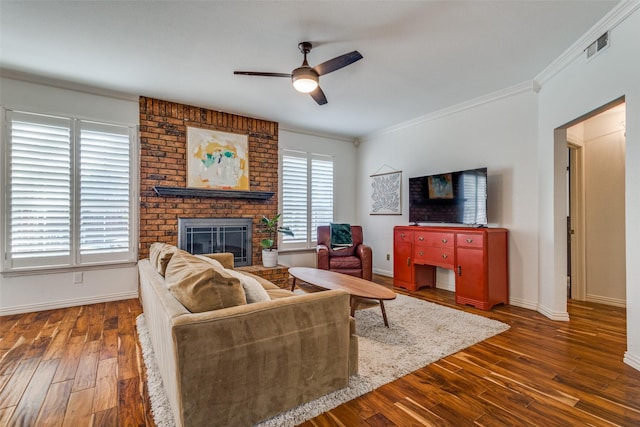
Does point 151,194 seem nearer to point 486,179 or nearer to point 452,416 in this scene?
point 452,416

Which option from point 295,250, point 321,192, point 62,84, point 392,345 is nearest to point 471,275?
point 392,345

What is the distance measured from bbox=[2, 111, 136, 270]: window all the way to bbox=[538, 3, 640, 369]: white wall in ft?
16.6

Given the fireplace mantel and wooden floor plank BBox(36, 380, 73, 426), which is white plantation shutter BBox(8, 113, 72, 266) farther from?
wooden floor plank BBox(36, 380, 73, 426)

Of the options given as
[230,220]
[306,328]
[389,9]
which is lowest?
[306,328]

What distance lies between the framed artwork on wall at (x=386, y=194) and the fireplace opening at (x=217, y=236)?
2.36 metres

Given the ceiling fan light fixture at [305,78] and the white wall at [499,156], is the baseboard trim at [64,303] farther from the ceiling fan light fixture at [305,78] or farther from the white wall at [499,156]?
the white wall at [499,156]

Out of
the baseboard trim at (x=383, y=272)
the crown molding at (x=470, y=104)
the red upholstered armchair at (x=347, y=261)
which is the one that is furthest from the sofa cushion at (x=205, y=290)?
the baseboard trim at (x=383, y=272)

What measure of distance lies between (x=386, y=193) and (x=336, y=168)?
3.70 feet

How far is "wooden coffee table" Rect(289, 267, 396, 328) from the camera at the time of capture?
273 centimetres

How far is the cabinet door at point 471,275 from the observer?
3.49 meters

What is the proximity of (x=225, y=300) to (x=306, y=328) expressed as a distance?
48 centimetres

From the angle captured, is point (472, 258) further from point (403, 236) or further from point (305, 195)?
point (305, 195)

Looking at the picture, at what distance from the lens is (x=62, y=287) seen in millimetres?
3607

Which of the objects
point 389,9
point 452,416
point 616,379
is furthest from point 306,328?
point 389,9
